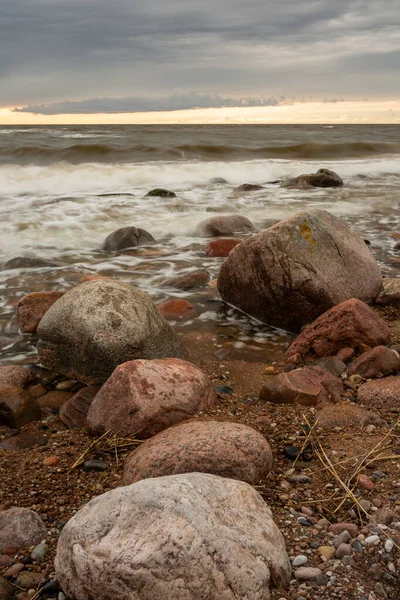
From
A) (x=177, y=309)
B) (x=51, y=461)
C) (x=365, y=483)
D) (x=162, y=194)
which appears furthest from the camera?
(x=162, y=194)

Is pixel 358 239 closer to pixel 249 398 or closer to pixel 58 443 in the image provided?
pixel 249 398

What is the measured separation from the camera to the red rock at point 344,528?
223 cm

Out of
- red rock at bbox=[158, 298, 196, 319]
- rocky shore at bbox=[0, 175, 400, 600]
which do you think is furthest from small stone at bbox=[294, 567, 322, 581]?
red rock at bbox=[158, 298, 196, 319]

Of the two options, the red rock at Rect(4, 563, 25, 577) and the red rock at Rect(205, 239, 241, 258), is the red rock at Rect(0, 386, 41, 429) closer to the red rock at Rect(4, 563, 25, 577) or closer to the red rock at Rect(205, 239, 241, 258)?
the red rock at Rect(4, 563, 25, 577)

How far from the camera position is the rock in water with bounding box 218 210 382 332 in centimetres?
501

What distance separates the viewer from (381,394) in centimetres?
346

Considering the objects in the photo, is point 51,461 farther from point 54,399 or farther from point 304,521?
point 304,521

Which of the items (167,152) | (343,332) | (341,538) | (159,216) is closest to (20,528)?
(341,538)

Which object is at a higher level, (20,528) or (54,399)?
(20,528)

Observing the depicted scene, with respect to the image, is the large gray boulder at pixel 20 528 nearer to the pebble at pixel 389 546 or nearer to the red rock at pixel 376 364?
the pebble at pixel 389 546

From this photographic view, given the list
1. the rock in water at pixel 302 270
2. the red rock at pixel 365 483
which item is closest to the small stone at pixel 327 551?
the red rock at pixel 365 483

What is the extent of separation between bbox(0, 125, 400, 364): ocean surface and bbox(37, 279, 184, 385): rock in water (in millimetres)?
484

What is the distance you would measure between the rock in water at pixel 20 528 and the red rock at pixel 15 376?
167 cm

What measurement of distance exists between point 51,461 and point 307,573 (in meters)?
1.59
